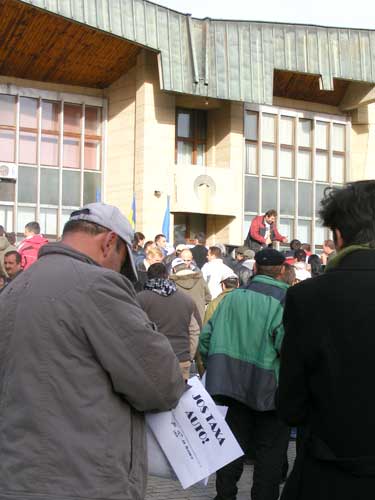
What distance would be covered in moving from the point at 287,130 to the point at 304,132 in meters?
0.71

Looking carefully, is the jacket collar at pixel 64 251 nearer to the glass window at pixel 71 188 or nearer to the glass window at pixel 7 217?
the glass window at pixel 7 217

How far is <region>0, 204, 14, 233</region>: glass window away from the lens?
25.2m

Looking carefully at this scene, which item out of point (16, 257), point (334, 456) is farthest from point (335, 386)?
point (16, 257)

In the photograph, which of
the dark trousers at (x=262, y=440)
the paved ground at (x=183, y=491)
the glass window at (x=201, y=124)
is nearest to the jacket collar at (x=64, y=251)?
the dark trousers at (x=262, y=440)

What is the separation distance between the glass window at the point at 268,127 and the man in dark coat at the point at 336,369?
25518 mm

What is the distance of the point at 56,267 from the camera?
2.78 m

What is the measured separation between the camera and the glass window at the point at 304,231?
29.0 meters

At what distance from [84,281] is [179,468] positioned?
0.80 m

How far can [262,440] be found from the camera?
19.3ft

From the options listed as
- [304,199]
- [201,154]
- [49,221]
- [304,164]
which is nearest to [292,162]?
[304,164]

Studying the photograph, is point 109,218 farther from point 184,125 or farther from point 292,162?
point 292,162

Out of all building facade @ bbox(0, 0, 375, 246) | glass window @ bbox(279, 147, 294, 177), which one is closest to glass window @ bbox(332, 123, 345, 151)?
building facade @ bbox(0, 0, 375, 246)

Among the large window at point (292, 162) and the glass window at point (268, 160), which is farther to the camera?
the glass window at point (268, 160)

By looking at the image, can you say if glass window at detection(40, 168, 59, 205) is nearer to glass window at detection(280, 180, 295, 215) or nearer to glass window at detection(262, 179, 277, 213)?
glass window at detection(262, 179, 277, 213)
